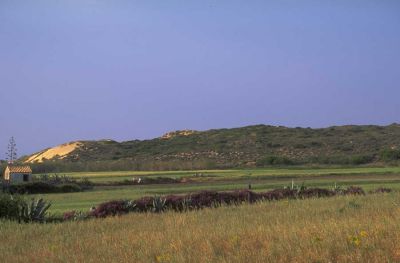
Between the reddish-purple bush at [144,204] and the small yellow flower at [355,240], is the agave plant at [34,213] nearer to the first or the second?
the reddish-purple bush at [144,204]

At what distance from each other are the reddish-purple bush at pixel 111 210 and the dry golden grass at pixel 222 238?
10.8ft

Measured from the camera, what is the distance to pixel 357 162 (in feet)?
267

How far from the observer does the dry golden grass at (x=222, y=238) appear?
907 centimetres

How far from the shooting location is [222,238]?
1115cm

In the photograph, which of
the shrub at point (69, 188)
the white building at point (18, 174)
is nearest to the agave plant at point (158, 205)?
the shrub at point (69, 188)

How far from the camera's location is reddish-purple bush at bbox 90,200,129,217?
2021 centimetres

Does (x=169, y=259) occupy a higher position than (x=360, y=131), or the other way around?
(x=360, y=131)

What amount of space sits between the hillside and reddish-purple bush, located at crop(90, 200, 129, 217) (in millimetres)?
63881

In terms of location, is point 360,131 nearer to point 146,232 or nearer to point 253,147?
point 253,147

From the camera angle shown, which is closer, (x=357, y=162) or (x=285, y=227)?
(x=285, y=227)

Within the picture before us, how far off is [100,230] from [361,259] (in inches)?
320

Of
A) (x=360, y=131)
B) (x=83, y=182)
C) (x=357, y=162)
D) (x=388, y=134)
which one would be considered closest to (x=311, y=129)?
(x=360, y=131)

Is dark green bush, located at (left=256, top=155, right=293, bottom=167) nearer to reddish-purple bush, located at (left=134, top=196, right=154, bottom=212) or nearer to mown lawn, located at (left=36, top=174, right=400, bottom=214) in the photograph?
mown lawn, located at (left=36, top=174, right=400, bottom=214)

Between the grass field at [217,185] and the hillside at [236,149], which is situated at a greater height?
the hillside at [236,149]
